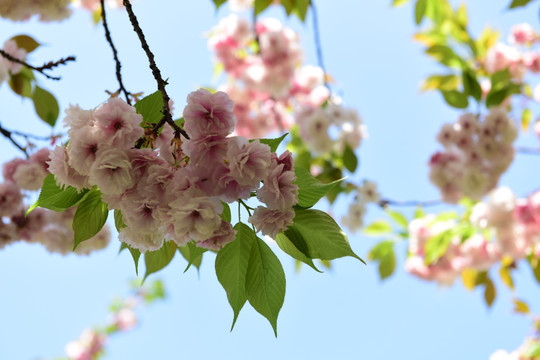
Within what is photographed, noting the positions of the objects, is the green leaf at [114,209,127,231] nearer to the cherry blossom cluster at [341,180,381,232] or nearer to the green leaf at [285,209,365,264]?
the green leaf at [285,209,365,264]

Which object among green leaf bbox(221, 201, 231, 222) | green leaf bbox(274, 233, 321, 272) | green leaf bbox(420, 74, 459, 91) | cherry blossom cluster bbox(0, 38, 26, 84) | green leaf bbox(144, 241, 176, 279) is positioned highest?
green leaf bbox(420, 74, 459, 91)

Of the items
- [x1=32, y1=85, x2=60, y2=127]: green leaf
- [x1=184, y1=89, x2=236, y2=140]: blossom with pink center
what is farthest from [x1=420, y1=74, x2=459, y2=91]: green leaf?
[x1=184, y1=89, x2=236, y2=140]: blossom with pink center

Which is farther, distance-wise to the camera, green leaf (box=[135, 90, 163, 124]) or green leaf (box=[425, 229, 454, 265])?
green leaf (box=[425, 229, 454, 265])

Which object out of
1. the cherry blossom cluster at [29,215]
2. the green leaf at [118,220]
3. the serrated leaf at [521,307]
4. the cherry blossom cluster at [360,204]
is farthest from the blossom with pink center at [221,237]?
the serrated leaf at [521,307]

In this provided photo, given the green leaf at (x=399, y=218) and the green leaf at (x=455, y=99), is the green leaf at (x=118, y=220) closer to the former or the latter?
the green leaf at (x=455, y=99)

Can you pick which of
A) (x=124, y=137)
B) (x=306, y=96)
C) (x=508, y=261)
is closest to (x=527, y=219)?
(x=508, y=261)

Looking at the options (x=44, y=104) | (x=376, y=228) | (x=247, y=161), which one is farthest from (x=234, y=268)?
(x=376, y=228)

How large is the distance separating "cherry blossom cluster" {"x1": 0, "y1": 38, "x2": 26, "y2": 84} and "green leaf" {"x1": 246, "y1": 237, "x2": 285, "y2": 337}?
0.86 m

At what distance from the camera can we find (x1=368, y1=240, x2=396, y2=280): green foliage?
7.41 ft

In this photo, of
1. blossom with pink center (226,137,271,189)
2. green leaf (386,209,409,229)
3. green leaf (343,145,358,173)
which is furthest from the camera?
green leaf (386,209,409,229)

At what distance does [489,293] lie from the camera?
2205mm

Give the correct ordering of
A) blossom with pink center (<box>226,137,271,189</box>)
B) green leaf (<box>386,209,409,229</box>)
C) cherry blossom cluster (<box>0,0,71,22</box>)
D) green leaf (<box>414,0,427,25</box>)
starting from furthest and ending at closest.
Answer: green leaf (<box>386,209,409,229</box>) < green leaf (<box>414,0,427,25</box>) < cherry blossom cluster (<box>0,0,71,22</box>) < blossom with pink center (<box>226,137,271,189</box>)

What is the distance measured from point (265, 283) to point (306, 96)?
90.8 inches

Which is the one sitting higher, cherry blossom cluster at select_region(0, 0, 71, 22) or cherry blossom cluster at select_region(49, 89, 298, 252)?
cherry blossom cluster at select_region(0, 0, 71, 22)
